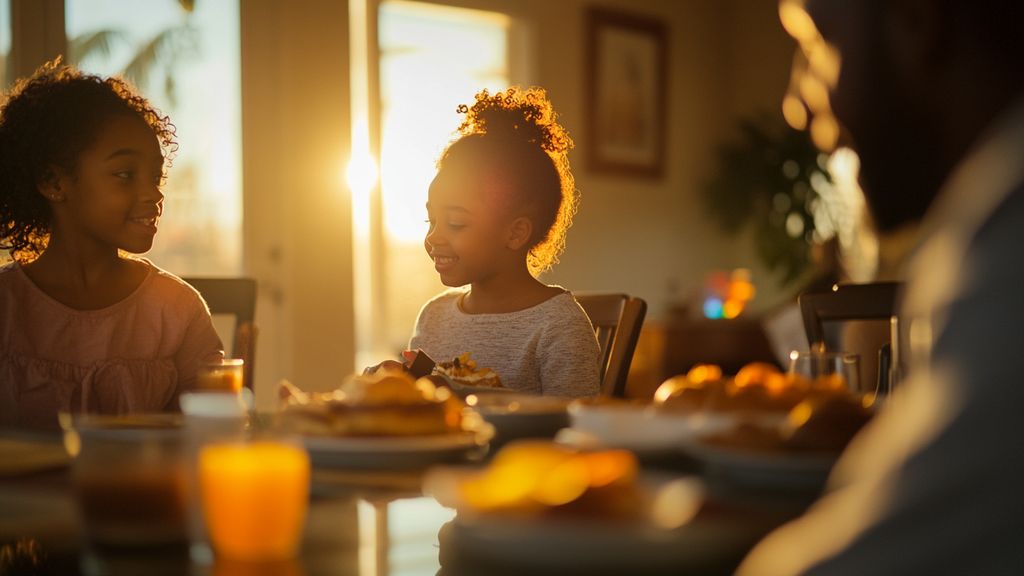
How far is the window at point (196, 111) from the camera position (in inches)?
156

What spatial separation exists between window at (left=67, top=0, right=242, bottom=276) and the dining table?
128 inches

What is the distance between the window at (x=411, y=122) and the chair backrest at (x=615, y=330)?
310 cm

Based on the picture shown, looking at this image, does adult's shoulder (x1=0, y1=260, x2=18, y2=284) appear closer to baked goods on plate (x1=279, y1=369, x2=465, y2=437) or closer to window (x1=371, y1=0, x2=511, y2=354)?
baked goods on plate (x1=279, y1=369, x2=465, y2=437)

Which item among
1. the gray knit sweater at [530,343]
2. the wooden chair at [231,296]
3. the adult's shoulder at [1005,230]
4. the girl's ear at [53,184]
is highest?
the girl's ear at [53,184]

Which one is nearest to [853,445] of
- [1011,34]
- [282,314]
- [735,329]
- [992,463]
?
[1011,34]

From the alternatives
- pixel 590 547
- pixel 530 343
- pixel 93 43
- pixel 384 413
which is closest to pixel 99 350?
pixel 530 343

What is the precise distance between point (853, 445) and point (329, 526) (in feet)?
1.43

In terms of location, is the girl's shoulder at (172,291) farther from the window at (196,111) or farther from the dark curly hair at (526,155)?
the window at (196,111)

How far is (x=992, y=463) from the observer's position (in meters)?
0.41

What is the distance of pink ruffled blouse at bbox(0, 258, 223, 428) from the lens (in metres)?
1.72

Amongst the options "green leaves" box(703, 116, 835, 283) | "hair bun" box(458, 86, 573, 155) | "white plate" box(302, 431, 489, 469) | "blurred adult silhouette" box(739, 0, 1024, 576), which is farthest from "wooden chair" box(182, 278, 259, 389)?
"green leaves" box(703, 116, 835, 283)

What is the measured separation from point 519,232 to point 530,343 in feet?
1.10

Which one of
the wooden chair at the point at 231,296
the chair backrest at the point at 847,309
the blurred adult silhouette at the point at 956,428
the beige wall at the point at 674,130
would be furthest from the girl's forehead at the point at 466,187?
the beige wall at the point at 674,130

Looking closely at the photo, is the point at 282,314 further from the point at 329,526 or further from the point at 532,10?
the point at 329,526
